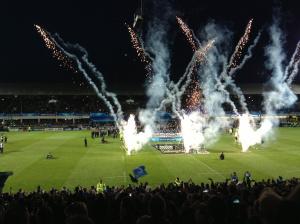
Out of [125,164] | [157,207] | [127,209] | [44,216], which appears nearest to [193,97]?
[125,164]

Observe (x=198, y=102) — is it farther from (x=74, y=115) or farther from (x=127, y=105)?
(x=74, y=115)

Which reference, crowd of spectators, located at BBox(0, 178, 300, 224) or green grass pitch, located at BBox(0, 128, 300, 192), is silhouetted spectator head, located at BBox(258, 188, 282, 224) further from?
green grass pitch, located at BBox(0, 128, 300, 192)

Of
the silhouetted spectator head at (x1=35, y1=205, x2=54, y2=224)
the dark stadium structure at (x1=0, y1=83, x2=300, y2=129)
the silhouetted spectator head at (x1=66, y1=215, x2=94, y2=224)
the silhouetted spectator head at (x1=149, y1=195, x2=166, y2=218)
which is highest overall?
the dark stadium structure at (x1=0, y1=83, x2=300, y2=129)

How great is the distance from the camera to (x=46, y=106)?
11225cm

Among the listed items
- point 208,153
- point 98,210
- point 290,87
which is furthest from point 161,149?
point 290,87

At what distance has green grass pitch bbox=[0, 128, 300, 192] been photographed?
30.4 metres

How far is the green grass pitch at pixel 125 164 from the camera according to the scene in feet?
99.7

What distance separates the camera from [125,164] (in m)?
37.6

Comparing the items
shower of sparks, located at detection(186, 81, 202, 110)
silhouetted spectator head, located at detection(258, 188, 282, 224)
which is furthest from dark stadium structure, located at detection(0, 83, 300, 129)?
silhouetted spectator head, located at detection(258, 188, 282, 224)

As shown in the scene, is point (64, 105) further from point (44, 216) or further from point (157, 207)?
point (157, 207)

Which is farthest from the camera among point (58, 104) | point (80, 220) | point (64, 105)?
point (58, 104)

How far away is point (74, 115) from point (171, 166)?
7069 cm

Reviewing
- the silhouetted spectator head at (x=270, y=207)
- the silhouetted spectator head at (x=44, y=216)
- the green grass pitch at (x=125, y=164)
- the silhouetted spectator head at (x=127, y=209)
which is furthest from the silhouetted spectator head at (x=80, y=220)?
the green grass pitch at (x=125, y=164)

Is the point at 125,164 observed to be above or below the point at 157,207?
below
